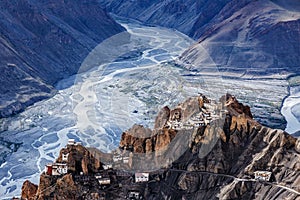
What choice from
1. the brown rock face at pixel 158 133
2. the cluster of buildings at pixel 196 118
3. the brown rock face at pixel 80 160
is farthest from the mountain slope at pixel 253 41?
the brown rock face at pixel 80 160

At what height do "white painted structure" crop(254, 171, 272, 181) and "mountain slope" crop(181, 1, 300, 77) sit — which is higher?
"mountain slope" crop(181, 1, 300, 77)

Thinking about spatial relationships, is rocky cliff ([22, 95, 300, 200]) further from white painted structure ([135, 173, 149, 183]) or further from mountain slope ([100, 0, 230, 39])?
mountain slope ([100, 0, 230, 39])

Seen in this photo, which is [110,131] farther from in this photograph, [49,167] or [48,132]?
[49,167]

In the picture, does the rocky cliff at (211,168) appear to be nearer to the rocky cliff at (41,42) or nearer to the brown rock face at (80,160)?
the brown rock face at (80,160)

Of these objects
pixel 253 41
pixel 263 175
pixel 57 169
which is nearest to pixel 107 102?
pixel 253 41

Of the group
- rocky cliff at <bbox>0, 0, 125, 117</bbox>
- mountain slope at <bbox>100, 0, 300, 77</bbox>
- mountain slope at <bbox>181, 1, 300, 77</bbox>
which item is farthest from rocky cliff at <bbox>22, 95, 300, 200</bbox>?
mountain slope at <bbox>100, 0, 300, 77</bbox>

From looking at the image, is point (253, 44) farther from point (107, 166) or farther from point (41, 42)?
point (107, 166)

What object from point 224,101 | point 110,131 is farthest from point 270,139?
point 110,131
